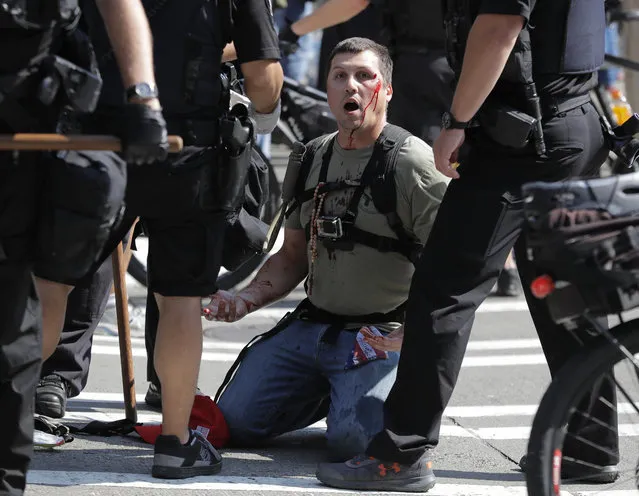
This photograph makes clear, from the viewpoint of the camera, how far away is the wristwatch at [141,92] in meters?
3.48

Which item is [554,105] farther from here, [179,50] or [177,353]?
[177,353]

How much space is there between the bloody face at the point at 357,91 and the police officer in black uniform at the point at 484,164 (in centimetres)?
71

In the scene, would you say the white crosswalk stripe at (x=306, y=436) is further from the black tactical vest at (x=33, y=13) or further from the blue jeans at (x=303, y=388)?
the black tactical vest at (x=33, y=13)

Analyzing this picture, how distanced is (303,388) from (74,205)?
5.21 ft

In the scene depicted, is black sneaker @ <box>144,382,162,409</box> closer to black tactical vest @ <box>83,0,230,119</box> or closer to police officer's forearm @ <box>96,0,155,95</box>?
black tactical vest @ <box>83,0,230,119</box>

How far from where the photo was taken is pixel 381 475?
4.21 metres

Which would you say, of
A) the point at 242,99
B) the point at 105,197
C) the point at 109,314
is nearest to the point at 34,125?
the point at 105,197

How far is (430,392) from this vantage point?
13.3 feet

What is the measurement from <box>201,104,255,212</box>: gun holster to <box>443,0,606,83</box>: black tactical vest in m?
0.69

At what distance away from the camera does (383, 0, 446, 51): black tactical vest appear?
6.74 m

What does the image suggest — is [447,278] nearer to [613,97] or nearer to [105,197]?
[105,197]

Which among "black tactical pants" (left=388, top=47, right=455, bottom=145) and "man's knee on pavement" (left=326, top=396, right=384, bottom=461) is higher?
"black tactical pants" (left=388, top=47, right=455, bottom=145)

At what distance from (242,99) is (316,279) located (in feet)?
2.64

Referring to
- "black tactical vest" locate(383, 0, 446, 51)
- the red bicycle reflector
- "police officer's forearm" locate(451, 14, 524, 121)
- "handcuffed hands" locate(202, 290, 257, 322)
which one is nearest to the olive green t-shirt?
"handcuffed hands" locate(202, 290, 257, 322)
